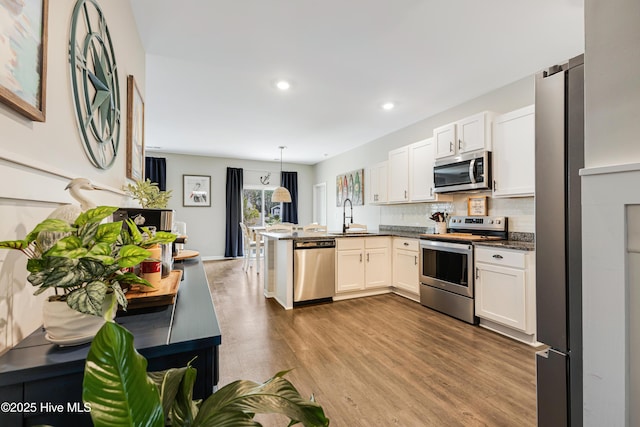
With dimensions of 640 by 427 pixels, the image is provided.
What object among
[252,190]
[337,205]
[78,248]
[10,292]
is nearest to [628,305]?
[78,248]

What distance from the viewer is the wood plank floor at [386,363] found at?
5.48 ft

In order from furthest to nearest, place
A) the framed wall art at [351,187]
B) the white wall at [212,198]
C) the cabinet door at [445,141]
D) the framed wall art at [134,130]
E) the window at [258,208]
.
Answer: the window at [258,208] → the white wall at [212,198] → the framed wall art at [351,187] → the cabinet door at [445,141] → the framed wall art at [134,130]

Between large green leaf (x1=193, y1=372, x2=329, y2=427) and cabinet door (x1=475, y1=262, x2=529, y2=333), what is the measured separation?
2743mm

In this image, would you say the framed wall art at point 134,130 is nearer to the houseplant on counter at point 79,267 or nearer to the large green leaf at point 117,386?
the houseplant on counter at point 79,267

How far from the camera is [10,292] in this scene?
2.40 ft

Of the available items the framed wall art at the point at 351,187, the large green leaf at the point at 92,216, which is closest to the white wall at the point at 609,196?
the large green leaf at the point at 92,216

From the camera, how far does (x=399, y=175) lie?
4457mm

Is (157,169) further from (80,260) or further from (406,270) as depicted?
(80,260)

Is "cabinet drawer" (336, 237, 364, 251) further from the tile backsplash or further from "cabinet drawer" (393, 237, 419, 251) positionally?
the tile backsplash

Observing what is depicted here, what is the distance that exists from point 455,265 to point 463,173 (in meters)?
1.08

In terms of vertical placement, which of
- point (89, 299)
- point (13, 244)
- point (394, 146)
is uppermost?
point (394, 146)

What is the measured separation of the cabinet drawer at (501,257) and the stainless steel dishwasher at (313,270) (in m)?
1.73

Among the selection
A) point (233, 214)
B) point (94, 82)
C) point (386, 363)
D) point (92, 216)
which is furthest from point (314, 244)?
point (233, 214)

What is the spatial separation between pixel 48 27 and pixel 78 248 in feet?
2.94
